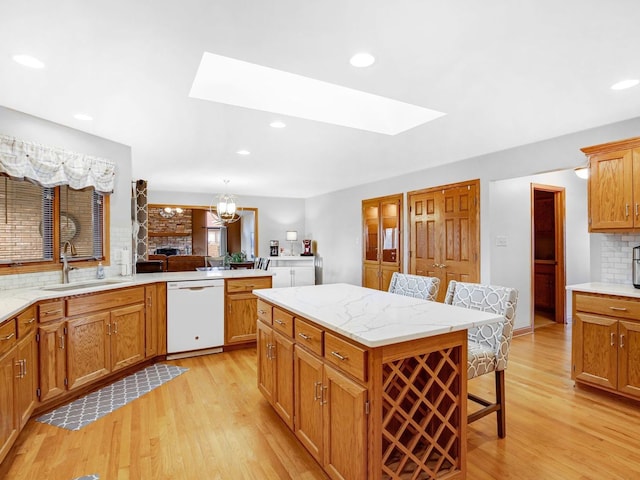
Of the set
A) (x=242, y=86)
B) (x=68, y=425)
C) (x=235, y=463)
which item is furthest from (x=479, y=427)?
(x=242, y=86)

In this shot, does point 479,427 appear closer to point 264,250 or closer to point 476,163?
point 476,163

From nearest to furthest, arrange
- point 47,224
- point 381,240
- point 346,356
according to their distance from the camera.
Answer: point 346,356
point 47,224
point 381,240

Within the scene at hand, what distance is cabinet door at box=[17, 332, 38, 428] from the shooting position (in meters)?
2.15

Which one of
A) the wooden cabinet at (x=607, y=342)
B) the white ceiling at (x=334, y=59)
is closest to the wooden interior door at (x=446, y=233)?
the white ceiling at (x=334, y=59)

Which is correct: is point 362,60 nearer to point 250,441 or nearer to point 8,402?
point 250,441

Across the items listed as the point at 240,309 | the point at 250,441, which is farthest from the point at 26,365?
the point at 240,309

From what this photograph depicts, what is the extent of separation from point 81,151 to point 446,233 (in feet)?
14.6

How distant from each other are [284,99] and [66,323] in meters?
2.46

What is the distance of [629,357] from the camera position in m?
2.65

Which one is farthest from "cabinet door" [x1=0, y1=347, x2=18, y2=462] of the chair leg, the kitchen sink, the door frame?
the door frame

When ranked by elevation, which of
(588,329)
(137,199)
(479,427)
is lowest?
(479,427)

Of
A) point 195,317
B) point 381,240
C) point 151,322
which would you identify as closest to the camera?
point 151,322

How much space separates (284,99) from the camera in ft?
9.51

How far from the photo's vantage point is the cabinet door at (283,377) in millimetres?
2125
